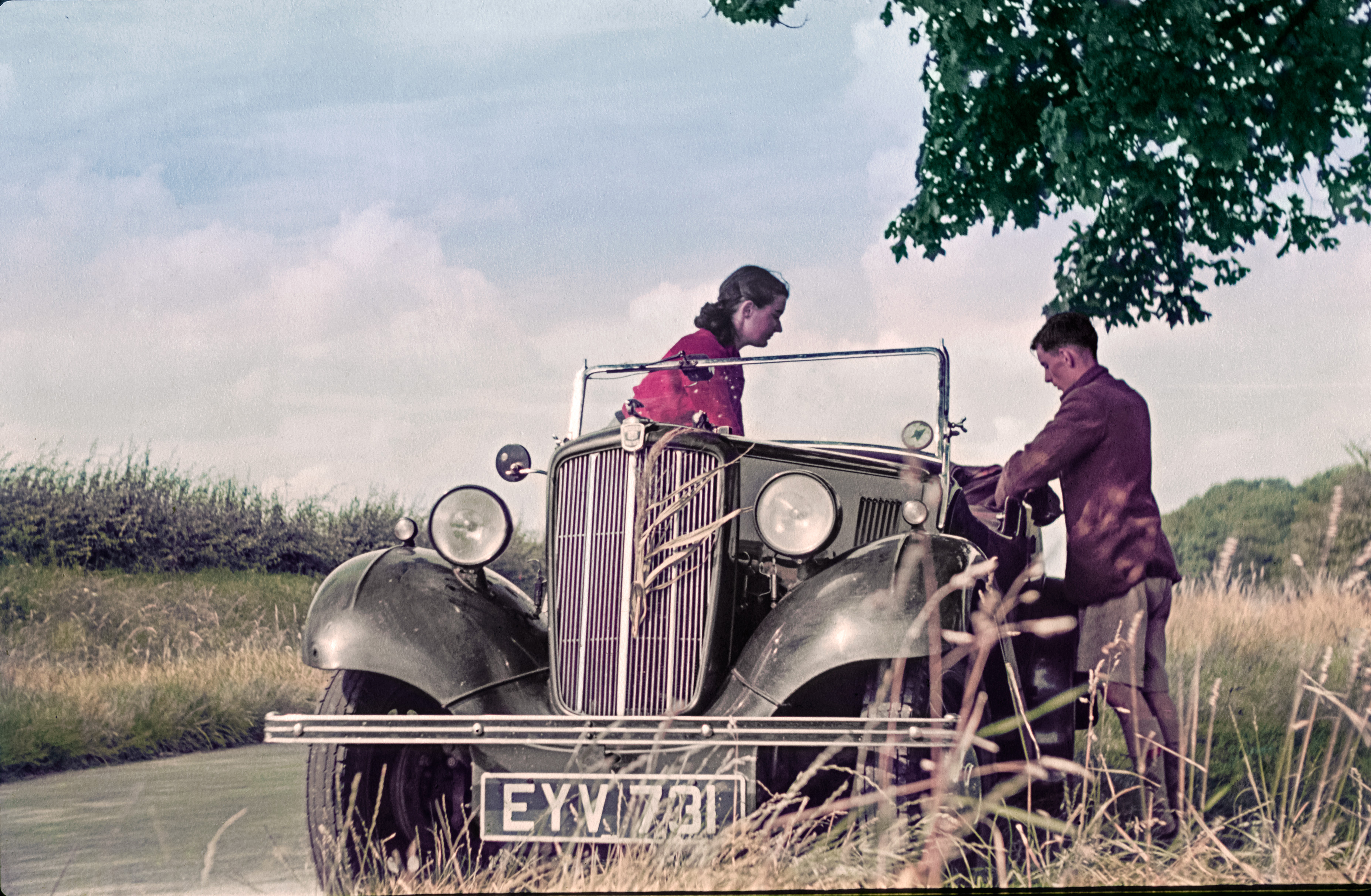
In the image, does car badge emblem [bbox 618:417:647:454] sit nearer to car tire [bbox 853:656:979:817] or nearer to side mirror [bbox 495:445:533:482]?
side mirror [bbox 495:445:533:482]

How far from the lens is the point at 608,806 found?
323cm

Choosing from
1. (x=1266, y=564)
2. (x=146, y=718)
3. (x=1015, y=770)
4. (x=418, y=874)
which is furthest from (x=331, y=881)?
(x=1266, y=564)

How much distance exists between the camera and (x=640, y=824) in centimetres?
319

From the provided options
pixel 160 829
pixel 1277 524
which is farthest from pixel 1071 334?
pixel 1277 524

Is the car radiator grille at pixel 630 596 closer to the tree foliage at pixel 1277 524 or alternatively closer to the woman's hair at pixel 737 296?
the woman's hair at pixel 737 296

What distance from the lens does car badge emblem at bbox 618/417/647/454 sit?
3.63 metres

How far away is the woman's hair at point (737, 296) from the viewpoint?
4.43 metres

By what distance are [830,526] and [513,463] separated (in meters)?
1.10

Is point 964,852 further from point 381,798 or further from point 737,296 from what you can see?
→ point 737,296

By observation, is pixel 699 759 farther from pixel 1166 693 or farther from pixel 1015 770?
pixel 1166 693

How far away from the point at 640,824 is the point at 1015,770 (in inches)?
50.6

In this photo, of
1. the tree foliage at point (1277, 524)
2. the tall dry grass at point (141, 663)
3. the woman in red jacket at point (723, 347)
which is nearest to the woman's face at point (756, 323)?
the woman in red jacket at point (723, 347)

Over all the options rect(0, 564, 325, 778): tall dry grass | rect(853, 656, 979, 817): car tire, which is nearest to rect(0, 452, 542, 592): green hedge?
rect(0, 564, 325, 778): tall dry grass

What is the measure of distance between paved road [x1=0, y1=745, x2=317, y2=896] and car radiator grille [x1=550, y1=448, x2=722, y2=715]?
94cm
